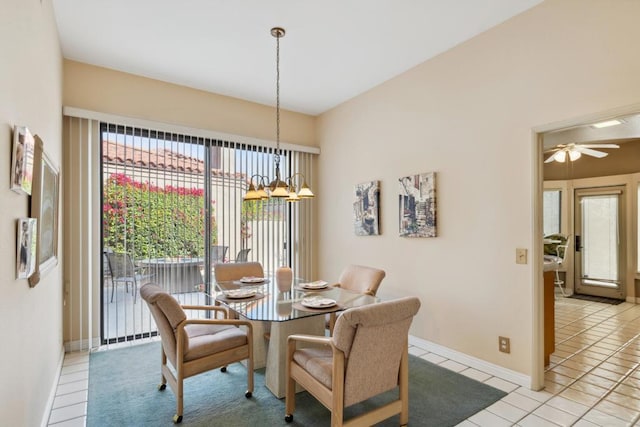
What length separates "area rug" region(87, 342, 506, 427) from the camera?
2.20 metres

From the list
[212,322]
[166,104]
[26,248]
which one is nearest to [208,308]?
[212,322]

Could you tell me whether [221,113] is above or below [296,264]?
above

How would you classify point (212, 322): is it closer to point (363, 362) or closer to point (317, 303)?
point (317, 303)

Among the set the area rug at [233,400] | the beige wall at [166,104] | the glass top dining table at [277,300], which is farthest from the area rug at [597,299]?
the beige wall at [166,104]

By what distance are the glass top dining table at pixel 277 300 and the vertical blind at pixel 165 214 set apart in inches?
27.8

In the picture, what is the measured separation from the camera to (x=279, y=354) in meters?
2.55

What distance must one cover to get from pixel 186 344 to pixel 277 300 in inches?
28.5

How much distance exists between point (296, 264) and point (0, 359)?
12.5 ft

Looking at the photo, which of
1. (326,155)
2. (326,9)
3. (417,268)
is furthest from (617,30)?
(326,155)

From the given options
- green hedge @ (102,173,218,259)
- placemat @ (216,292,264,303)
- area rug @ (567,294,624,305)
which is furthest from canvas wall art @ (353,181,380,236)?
area rug @ (567,294,624,305)

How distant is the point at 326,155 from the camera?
5.05 m

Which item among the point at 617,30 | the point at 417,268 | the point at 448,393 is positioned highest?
the point at 617,30

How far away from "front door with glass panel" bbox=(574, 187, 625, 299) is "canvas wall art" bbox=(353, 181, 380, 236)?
182 inches

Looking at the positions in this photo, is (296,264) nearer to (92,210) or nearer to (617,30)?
(92,210)
